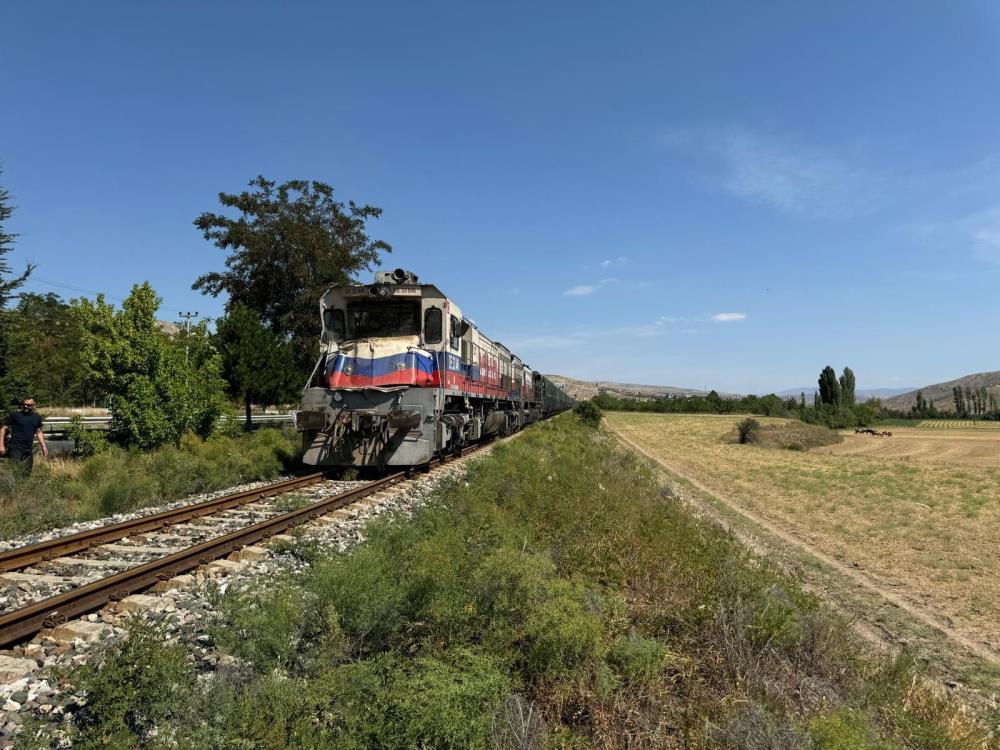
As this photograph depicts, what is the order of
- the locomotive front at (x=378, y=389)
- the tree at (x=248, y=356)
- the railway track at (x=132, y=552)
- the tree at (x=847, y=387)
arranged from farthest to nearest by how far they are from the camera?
the tree at (x=847, y=387) → the tree at (x=248, y=356) → the locomotive front at (x=378, y=389) → the railway track at (x=132, y=552)

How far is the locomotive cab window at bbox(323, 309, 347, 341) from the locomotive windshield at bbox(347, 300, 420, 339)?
15cm

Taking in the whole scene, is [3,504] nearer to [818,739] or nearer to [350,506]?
[350,506]

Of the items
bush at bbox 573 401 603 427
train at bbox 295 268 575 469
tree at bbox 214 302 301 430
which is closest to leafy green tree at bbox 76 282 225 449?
train at bbox 295 268 575 469

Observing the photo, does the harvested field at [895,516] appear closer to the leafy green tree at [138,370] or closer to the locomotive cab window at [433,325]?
the locomotive cab window at [433,325]

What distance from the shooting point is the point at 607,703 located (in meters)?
4.12

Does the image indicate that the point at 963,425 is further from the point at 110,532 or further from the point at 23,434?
the point at 23,434

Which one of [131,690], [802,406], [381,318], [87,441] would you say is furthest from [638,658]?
[802,406]

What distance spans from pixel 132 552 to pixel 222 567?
1.61 meters

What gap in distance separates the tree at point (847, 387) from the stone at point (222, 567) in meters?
96.5

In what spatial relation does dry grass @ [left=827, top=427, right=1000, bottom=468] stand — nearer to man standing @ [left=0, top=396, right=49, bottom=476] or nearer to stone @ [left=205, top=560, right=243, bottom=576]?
stone @ [left=205, top=560, right=243, bottom=576]

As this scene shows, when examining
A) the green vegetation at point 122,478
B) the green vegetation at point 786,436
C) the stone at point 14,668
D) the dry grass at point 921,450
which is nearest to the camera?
the stone at point 14,668

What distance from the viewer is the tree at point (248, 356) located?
23903mm

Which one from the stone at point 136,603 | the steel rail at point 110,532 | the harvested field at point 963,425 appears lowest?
the harvested field at point 963,425

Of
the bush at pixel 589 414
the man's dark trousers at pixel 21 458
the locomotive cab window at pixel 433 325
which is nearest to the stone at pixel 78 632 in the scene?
the man's dark trousers at pixel 21 458
